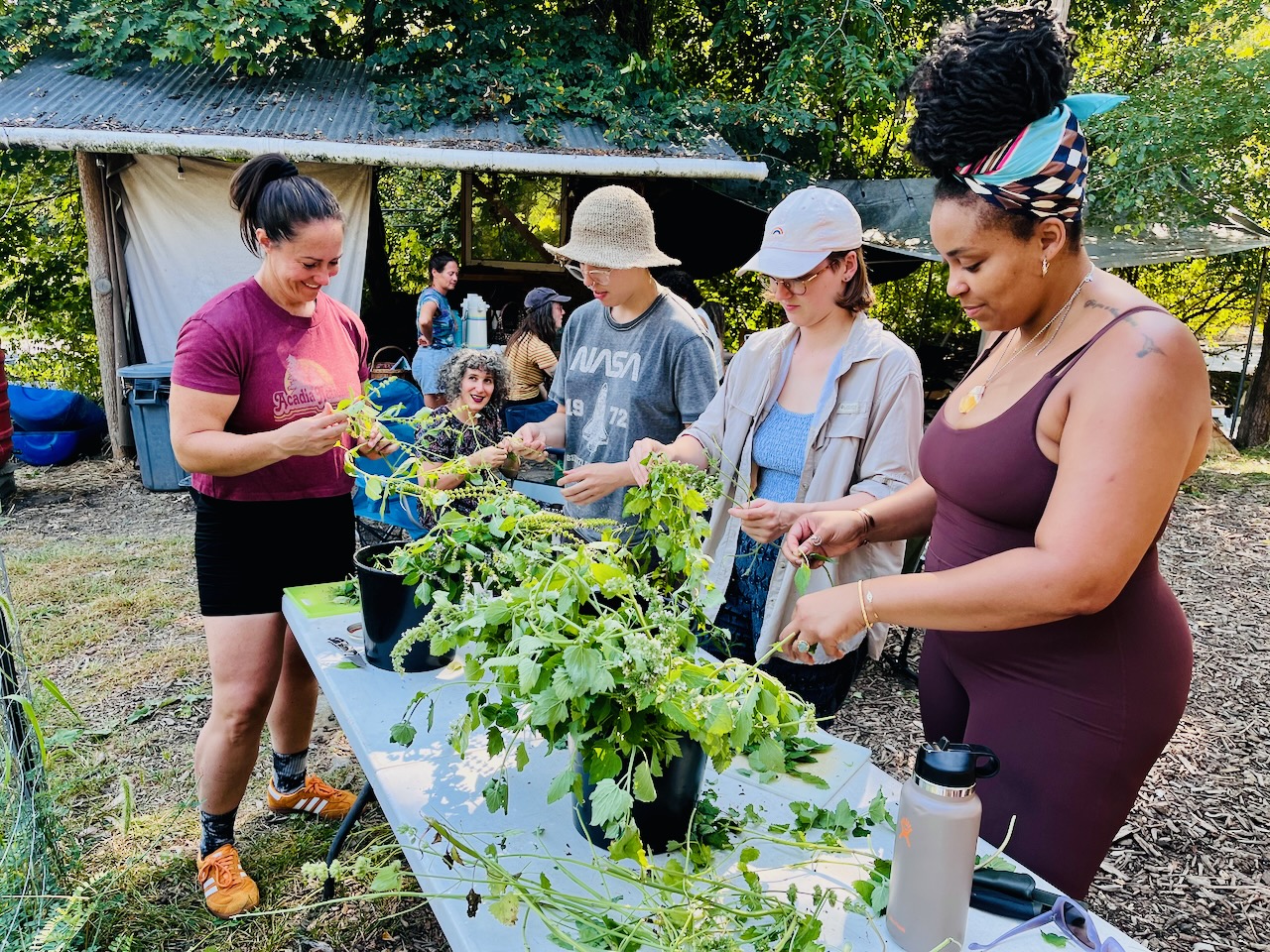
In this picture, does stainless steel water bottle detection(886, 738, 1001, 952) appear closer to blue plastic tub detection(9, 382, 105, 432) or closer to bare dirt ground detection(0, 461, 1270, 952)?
bare dirt ground detection(0, 461, 1270, 952)

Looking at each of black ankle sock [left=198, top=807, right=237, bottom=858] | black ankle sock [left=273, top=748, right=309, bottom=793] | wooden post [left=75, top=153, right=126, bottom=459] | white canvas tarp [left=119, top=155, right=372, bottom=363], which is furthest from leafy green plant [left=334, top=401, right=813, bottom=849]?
wooden post [left=75, top=153, right=126, bottom=459]

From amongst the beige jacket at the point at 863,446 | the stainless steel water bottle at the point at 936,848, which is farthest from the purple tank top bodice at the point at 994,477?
the beige jacket at the point at 863,446

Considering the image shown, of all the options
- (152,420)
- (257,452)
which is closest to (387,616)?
(257,452)

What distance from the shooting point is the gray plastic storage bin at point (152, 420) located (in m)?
6.88

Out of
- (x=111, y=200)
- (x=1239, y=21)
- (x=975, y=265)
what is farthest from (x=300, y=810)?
(x=1239, y=21)

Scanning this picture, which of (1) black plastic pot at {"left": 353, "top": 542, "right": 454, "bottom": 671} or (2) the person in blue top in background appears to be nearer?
(1) black plastic pot at {"left": 353, "top": 542, "right": 454, "bottom": 671}

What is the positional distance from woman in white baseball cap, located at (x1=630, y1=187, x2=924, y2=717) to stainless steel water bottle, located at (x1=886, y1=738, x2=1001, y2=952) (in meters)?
0.99

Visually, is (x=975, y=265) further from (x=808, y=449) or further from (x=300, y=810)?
(x=300, y=810)

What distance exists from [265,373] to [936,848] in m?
1.84

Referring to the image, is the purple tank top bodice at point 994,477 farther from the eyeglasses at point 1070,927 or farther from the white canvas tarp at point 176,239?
the white canvas tarp at point 176,239

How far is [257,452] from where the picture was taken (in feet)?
6.69

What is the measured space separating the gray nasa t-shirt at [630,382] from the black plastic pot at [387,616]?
102 centimetres

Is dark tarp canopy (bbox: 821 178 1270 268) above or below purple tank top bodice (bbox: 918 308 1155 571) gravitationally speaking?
below

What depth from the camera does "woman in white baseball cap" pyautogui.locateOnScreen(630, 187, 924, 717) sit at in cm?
215
